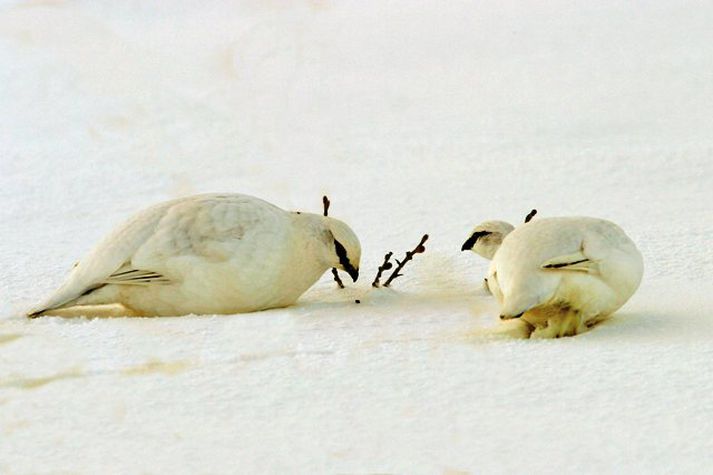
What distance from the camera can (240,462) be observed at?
191 centimetres

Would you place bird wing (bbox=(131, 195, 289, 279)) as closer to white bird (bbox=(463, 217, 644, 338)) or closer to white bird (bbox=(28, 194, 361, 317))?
white bird (bbox=(28, 194, 361, 317))

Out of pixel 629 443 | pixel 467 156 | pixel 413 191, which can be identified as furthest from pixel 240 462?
pixel 467 156

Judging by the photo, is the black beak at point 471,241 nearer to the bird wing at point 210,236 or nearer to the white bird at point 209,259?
the white bird at point 209,259

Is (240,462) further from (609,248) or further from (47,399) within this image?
(609,248)

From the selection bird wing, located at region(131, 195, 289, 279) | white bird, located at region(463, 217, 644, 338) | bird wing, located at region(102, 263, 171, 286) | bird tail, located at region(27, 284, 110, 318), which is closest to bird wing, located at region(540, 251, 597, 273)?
white bird, located at region(463, 217, 644, 338)

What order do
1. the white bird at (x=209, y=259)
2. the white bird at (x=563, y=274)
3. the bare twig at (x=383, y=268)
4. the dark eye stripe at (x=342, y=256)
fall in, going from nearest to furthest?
the white bird at (x=563, y=274) < the white bird at (x=209, y=259) < the dark eye stripe at (x=342, y=256) < the bare twig at (x=383, y=268)

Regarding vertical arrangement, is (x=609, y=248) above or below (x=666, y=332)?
above

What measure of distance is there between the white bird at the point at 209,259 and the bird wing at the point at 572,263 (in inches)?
19.8

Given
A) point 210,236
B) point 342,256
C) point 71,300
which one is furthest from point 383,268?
point 71,300

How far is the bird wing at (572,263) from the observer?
8.13 ft

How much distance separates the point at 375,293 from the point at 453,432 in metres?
0.98

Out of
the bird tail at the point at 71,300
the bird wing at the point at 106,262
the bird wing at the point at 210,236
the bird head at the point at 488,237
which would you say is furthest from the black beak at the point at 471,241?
the bird tail at the point at 71,300

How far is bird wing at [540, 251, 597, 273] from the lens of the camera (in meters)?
2.48

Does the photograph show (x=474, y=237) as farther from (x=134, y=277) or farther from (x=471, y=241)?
(x=134, y=277)
